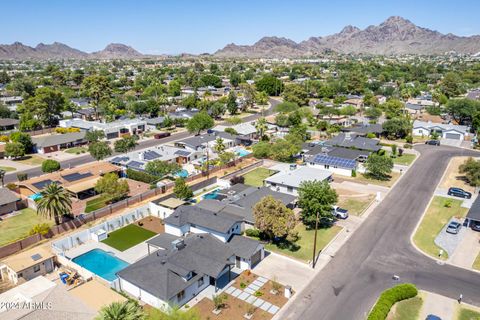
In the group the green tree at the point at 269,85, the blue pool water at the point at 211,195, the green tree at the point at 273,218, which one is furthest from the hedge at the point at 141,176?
the green tree at the point at 269,85

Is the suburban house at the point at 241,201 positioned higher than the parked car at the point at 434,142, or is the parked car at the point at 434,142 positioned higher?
the parked car at the point at 434,142

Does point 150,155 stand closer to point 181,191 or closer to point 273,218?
point 181,191

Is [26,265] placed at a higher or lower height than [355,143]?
lower

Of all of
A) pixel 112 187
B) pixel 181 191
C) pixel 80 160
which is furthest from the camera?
pixel 80 160

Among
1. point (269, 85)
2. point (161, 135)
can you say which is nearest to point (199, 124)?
point (161, 135)

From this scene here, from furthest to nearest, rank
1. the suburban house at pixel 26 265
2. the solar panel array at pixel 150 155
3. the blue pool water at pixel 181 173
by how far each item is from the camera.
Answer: the solar panel array at pixel 150 155, the blue pool water at pixel 181 173, the suburban house at pixel 26 265

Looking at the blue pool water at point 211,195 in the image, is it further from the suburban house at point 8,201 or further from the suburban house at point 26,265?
the suburban house at point 8,201
